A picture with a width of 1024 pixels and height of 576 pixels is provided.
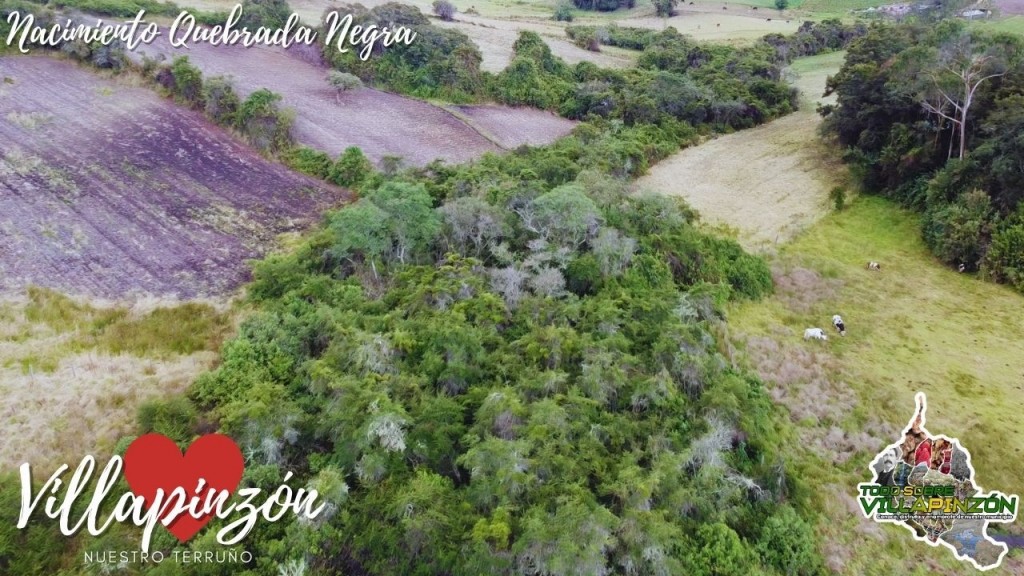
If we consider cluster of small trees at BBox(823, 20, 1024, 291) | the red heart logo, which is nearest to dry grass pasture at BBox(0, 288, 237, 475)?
the red heart logo

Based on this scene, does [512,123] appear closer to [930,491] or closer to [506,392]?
[506,392]

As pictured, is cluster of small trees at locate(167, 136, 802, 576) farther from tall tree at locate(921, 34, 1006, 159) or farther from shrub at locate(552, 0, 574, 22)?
shrub at locate(552, 0, 574, 22)

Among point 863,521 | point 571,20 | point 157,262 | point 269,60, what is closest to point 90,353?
point 157,262

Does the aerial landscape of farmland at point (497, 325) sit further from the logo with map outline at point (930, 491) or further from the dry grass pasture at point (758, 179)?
the dry grass pasture at point (758, 179)

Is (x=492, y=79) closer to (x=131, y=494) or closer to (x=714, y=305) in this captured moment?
(x=714, y=305)

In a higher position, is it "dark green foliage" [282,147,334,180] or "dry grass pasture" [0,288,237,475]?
"dark green foliage" [282,147,334,180]

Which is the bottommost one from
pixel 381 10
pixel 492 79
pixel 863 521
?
pixel 863 521
